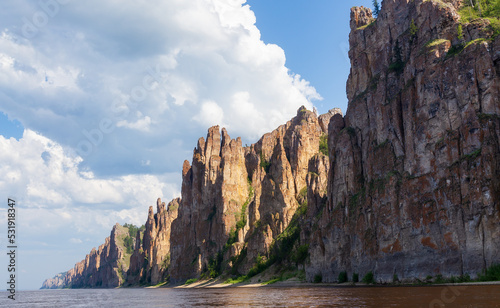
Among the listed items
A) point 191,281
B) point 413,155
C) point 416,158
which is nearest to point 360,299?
point 416,158

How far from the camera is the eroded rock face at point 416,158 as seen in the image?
67.4m

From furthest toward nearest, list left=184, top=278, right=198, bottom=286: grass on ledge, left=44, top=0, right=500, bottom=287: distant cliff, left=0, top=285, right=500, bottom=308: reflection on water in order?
left=184, top=278, right=198, bottom=286: grass on ledge → left=44, top=0, right=500, bottom=287: distant cliff → left=0, top=285, right=500, bottom=308: reflection on water

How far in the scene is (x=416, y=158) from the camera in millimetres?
81625

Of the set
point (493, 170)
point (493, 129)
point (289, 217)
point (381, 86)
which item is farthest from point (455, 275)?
point (289, 217)

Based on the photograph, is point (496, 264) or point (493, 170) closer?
point (496, 264)

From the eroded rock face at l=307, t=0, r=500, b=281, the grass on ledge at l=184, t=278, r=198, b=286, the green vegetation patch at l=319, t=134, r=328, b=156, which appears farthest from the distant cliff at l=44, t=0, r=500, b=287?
the grass on ledge at l=184, t=278, r=198, b=286

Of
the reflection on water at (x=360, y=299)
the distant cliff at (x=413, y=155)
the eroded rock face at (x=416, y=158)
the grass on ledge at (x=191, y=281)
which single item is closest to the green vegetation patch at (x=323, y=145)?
the distant cliff at (x=413, y=155)

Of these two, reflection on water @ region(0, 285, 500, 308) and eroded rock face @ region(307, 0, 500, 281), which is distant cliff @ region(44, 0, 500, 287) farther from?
reflection on water @ region(0, 285, 500, 308)

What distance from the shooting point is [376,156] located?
95062 millimetres

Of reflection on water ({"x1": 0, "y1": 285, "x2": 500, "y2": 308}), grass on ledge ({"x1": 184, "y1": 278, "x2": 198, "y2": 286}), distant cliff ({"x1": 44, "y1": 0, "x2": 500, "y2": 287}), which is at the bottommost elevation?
grass on ledge ({"x1": 184, "y1": 278, "x2": 198, "y2": 286})

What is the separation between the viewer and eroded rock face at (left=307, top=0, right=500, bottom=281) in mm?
67438

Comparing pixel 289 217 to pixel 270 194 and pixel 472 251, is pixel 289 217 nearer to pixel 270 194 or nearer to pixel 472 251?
pixel 270 194

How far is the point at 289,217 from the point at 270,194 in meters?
13.0

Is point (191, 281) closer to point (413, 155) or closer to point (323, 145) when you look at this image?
point (323, 145)
